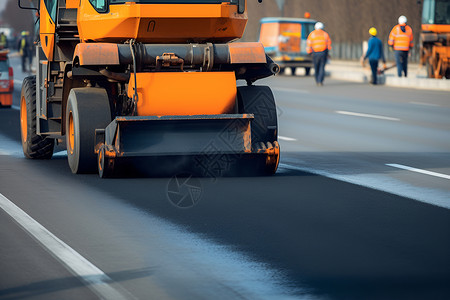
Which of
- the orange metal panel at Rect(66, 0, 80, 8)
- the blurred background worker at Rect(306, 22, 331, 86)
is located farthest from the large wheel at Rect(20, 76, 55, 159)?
the blurred background worker at Rect(306, 22, 331, 86)

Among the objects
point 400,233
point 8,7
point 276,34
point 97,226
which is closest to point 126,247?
point 97,226

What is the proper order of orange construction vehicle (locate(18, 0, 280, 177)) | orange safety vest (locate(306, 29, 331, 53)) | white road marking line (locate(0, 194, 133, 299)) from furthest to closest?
orange safety vest (locate(306, 29, 331, 53)), orange construction vehicle (locate(18, 0, 280, 177)), white road marking line (locate(0, 194, 133, 299))

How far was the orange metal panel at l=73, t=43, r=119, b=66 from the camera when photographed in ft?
37.5

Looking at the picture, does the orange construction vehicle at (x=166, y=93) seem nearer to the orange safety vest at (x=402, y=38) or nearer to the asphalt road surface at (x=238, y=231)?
the asphalt road surface at (x=238, y=231)

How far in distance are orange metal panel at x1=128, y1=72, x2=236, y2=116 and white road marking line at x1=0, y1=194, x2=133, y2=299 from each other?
7.94 feet

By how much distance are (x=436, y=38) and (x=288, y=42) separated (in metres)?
9.13

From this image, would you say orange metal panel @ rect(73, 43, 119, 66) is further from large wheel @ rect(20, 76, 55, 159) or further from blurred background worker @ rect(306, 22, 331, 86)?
blurred background worker @ rect(306, 22, 331, 86)

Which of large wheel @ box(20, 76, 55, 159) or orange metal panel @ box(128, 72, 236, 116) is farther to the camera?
large wheel @ box(20, 76, 55, 159)

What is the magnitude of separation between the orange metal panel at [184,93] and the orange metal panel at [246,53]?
203mm

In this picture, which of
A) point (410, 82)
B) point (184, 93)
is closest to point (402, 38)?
point (410, 82)

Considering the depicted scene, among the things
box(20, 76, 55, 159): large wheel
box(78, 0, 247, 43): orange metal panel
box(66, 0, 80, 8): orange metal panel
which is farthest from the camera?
box(20, 76, 55, 159): large wheel

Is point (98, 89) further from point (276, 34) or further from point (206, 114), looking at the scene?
point (276, 34)

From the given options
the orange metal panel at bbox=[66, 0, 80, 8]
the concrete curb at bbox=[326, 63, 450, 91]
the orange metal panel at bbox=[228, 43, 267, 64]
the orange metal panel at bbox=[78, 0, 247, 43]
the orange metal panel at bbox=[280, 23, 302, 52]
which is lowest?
the concrete curb at bbox=[326, 63, 450, 91]

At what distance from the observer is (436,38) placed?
108 feet
